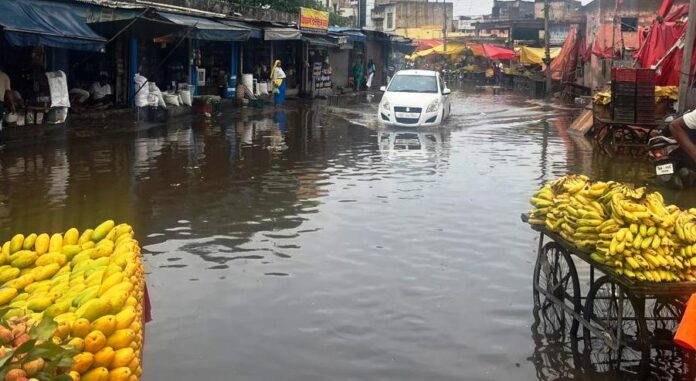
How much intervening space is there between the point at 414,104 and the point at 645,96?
6.68 m

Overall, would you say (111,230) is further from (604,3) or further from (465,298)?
(604,3)

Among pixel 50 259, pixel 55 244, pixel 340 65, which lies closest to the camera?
pixel 50 259

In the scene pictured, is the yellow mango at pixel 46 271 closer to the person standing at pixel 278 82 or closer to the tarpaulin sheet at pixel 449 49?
the person standing at pixel 278 82

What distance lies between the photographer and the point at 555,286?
5.75 meters

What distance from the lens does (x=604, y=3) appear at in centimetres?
3206

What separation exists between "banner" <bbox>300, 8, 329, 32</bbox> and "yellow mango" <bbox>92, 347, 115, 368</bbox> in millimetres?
27805

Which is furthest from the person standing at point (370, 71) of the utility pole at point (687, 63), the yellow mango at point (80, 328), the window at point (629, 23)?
the yellow mango at point (80, 328)

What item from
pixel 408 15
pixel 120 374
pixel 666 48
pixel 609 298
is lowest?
pixel 609 298

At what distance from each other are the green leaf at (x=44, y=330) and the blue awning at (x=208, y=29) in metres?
16.1

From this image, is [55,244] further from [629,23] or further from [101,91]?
[629,23]

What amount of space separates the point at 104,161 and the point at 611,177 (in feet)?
28.4

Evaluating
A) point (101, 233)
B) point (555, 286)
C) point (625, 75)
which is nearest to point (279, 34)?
point (625, 75)

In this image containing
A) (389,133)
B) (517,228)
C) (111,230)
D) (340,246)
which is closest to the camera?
(111,230)

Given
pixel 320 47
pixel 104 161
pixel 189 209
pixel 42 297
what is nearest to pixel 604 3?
pixel 320 47
